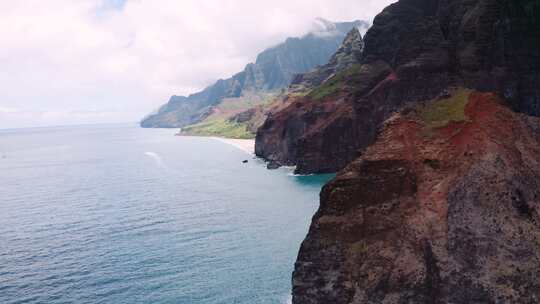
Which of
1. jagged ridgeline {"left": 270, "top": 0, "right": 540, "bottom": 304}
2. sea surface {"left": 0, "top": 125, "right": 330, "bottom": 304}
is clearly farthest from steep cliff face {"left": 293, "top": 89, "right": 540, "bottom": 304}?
sea surface {"left": 0, "top": 125, "right": 330, "bottom": 304}

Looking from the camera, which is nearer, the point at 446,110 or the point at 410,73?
the point at 446,110

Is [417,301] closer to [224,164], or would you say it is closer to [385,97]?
[385,97]

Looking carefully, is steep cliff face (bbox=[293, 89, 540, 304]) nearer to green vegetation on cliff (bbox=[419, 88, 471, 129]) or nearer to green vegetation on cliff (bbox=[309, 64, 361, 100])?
green vegetation on cliff (bbox=[419, 88, 471, 129])

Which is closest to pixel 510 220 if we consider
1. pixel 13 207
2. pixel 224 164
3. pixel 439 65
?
pixel 439 65

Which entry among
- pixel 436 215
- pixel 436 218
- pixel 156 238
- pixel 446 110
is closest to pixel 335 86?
pixel 156 238

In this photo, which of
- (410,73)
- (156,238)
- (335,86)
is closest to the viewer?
(156,238)

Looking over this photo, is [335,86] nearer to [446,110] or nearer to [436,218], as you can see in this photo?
[446,110]
